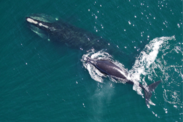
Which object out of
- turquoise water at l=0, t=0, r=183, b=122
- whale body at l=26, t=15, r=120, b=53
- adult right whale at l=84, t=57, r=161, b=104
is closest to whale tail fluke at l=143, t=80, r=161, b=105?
adult right whale at l=84, t=57, r=161, b=104

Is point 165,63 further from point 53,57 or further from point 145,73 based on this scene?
point 53,57

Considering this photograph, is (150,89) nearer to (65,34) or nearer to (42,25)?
(65,34)

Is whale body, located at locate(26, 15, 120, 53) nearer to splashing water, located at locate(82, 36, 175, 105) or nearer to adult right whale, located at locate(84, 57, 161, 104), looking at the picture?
adult right whale, located at locate(84, 57, 161, 104)

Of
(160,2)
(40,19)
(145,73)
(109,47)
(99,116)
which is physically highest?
(160,2)

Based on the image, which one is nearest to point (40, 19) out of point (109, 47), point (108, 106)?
point (109, 47)

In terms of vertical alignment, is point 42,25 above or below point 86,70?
above

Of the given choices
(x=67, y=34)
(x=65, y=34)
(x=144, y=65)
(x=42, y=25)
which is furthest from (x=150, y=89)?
(x=42, y=25)

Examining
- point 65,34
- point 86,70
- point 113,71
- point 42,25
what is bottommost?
point 113,71
